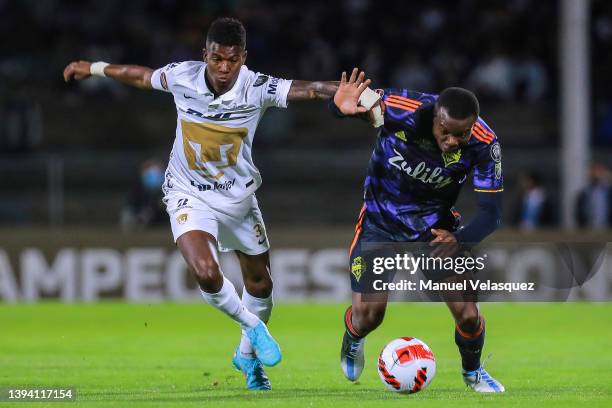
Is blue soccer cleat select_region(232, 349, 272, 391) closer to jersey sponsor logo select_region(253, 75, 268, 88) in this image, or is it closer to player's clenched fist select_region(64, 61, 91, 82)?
jersey sponsor logo select_region(253, 75, 268, 88)

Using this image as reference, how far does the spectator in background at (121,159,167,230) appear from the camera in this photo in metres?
18.7

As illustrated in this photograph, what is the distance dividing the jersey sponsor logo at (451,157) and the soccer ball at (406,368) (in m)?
1.25

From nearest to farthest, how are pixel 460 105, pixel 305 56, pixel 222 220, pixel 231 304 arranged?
pixel 460 105, pixel 231 304, pixel 222 220, pixel 305 56

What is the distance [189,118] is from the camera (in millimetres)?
9086

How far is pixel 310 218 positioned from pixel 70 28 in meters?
7.13

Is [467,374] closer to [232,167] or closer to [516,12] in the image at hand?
[232,167]

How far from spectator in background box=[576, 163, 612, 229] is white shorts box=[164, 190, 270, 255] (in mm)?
9859

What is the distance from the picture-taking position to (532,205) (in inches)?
738

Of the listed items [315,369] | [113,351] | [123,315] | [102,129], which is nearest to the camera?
[315,369]

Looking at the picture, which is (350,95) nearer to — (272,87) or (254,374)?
(272,87)

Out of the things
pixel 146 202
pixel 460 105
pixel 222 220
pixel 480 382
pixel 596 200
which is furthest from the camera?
pixel 146 202

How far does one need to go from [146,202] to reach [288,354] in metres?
7.49

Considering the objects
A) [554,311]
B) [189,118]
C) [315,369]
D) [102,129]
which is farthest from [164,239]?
[189,118]

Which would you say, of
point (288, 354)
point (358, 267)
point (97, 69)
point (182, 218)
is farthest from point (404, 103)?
point (288, 354)
